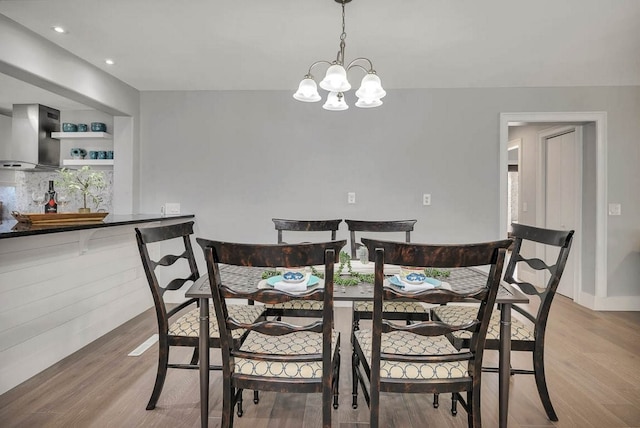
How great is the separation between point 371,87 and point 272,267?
4.12 feet

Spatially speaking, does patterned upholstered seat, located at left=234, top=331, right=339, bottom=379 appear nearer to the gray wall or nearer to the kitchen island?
the kitchen island

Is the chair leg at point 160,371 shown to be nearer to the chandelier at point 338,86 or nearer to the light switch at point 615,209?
the chandelier at point 338,86

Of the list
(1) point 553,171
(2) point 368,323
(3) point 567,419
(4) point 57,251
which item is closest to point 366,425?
(3) point 567,419

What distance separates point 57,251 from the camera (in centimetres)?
244

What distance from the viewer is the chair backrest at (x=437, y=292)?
1.24 m

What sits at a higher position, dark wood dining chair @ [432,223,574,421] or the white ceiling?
the white ceiling

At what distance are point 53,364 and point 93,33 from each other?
90.7 inches

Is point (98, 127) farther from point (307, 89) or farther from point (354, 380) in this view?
point (354, 380)

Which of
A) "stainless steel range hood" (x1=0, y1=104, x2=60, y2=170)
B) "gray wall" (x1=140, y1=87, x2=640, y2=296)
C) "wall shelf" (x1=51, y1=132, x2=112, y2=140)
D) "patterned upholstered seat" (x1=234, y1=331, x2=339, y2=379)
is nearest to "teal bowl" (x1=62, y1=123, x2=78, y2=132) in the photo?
"wall shelf" (x1=51, y1=132, x2=112, y2=140)

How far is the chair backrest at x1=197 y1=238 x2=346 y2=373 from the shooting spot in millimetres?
1262

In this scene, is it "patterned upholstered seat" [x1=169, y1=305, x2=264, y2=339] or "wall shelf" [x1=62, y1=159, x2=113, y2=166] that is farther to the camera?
"wall shelf" [x1=62, y1=159, x2=113, y2=166]

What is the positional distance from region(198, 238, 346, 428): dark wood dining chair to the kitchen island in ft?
4.23

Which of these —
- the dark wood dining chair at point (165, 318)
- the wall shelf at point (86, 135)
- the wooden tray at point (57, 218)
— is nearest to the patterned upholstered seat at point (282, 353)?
the dark wood dining chair at point (165, 318)

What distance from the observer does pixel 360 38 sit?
2.68 meters
